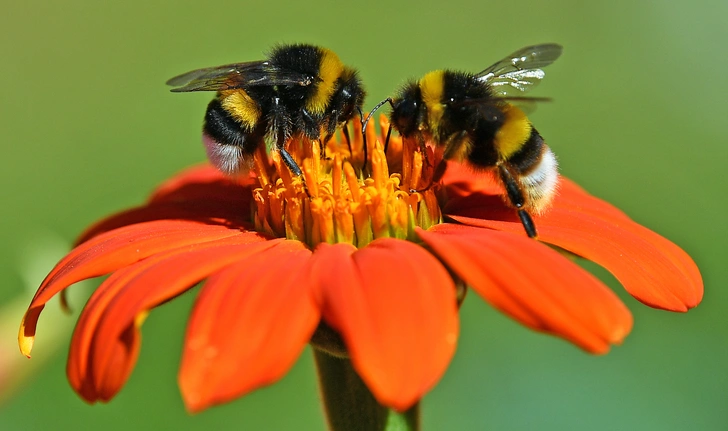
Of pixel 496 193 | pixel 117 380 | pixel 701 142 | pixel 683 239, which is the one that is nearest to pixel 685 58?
pixel 701 142

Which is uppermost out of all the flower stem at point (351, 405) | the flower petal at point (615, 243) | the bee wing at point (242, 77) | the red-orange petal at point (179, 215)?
the bee wing at point (242, 77)

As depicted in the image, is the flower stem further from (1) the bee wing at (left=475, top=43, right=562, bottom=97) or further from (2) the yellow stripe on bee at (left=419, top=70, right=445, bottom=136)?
(1) the bee wing at (left=475, top=43, right=562, bottom=97)

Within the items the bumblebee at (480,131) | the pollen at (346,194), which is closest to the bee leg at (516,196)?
the bumblebee at (480,131)

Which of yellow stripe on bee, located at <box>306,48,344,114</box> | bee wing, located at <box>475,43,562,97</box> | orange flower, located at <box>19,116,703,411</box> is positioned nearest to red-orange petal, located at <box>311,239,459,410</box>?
orange flower, located at <box>19,116,703,411</box>

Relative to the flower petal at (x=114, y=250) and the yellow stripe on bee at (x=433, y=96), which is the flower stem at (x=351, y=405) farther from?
the yellow stripe on bee at (x=433, y=96)

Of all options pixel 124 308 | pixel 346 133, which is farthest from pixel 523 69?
pixel 124 308

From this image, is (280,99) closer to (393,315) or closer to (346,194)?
(346,194)
